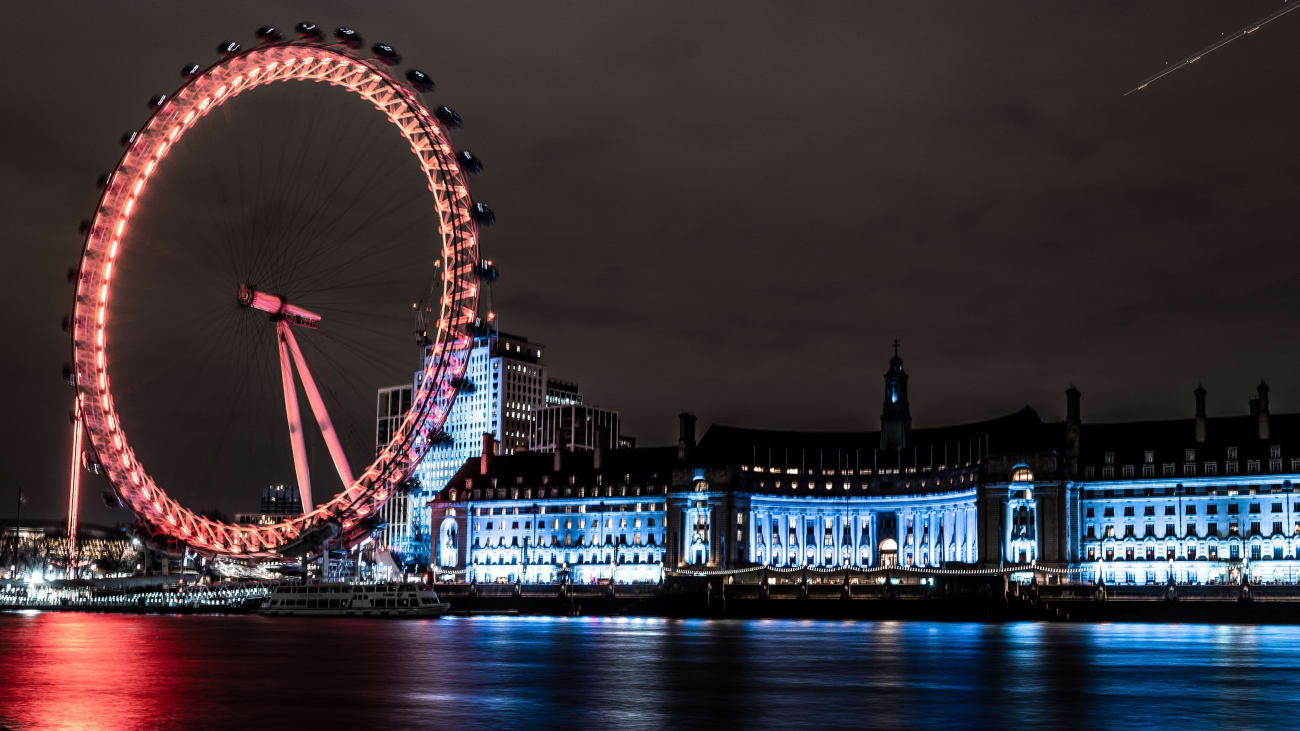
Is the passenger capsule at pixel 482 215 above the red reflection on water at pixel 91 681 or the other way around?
above

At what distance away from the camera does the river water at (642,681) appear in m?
43.1

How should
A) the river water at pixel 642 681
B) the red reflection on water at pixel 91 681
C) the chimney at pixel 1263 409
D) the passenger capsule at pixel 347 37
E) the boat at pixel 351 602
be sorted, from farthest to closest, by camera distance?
1. the chimney at pixel 1263 409
2. the boat at pixel 351 602
3. the passenger capsule at pixel 347 37
4. the river water at pixel 642 681
5. the red reflection on water at pixel 91 681

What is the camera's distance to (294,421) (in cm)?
12162

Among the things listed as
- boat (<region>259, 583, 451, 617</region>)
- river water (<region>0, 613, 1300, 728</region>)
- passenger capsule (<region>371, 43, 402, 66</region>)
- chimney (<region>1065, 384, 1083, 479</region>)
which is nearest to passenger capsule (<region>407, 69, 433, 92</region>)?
passenger capsule (<region>371, 43, 402, 66</region>)

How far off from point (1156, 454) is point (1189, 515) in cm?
869

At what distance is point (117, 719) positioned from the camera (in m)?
41.7

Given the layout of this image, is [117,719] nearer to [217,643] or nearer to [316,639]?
[217,643]

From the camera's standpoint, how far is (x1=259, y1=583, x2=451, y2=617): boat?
15450 cm

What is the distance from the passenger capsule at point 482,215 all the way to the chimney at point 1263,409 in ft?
357

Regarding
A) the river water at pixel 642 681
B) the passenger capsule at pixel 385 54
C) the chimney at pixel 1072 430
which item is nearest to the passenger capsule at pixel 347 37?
the passenger capsule at pixel 385 54

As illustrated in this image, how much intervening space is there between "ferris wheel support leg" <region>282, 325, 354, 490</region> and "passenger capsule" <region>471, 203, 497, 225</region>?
17.8 m

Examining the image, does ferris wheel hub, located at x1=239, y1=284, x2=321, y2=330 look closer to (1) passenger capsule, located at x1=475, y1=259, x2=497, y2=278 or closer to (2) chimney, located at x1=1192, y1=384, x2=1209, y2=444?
(1) passenger capsule, located at x1=475, y1=259, x2=497, y2=278

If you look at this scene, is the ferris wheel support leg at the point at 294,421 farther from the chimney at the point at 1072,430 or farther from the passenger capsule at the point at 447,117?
the chimney at the point at 1072,430

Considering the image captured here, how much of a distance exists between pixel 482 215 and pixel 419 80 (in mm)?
10673
